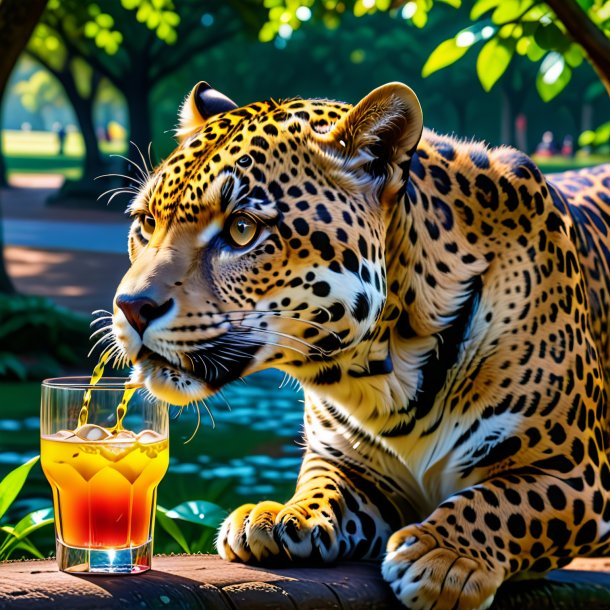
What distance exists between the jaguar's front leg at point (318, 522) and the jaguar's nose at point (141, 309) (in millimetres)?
834

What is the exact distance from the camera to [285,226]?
3445 mm

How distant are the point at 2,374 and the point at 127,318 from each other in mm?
10279

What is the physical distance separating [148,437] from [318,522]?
2.24 ft

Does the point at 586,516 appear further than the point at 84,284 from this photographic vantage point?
No

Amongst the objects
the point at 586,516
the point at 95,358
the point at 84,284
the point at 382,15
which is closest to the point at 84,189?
the point at 382,15

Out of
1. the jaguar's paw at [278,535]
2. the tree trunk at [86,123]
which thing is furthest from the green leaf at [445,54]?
the tree trunk at [86,123]

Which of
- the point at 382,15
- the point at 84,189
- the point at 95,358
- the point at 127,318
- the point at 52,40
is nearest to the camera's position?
the point at 127,318

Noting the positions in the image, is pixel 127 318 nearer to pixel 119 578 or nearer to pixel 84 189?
pixel 119 578

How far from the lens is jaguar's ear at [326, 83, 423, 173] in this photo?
11.7ft

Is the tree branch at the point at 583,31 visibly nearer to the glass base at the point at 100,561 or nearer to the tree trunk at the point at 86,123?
the glass base at the point at 100,561

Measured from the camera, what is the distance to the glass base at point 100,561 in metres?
3.48

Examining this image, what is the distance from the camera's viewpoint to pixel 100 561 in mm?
3486

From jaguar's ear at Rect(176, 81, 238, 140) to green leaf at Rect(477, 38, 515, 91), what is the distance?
1.64 metres

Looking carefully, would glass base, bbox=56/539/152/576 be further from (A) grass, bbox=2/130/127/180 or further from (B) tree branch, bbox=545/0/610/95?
(A) grass, bbox=2/130/127/180
